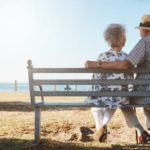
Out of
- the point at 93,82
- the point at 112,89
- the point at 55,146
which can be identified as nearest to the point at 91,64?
the point at 93,82

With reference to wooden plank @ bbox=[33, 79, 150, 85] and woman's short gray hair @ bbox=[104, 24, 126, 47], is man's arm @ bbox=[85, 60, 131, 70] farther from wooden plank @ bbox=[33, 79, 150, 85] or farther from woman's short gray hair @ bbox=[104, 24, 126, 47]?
woman's short gray hair @ bbox=[104, 24, 126, 47]

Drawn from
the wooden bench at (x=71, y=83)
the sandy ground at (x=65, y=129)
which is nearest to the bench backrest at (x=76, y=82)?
the wooden bench at (x=71, y=83)

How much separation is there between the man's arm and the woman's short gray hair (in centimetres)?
63

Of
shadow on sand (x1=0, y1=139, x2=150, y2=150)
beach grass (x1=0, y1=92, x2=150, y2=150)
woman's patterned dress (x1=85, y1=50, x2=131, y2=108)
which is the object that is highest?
woman's patterned dress (x1=85, y1=50, x2=131, y2=108)

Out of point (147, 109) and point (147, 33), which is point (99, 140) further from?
point (147, 33)

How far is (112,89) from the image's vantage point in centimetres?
716

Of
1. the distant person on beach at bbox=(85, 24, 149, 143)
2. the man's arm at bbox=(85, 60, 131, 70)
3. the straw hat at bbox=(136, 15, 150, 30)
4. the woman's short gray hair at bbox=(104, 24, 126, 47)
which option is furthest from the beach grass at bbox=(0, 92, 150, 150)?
the straw hat at bbox=(136, 15, 150, 30)

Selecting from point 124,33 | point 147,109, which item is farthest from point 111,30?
point 147,109

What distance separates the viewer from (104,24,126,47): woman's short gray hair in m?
7.36

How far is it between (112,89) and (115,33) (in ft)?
2.62

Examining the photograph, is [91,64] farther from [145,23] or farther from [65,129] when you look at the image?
[65,129]

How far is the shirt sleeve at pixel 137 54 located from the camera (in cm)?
682

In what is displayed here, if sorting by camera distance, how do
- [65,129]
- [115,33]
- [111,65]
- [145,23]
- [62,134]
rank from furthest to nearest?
[65,129]
[62,134]
[115,33]
[145,23]
[111,65]

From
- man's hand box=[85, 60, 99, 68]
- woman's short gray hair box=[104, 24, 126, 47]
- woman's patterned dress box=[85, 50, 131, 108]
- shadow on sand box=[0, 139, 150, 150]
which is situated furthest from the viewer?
woman's short gray hair box=[104, 24, 126, 47]
